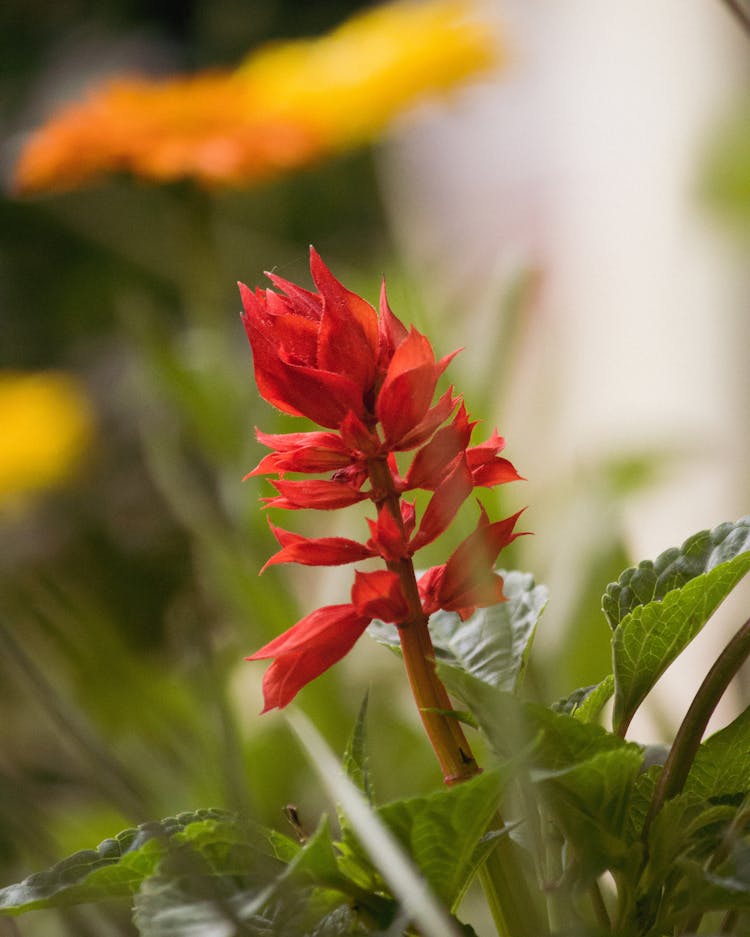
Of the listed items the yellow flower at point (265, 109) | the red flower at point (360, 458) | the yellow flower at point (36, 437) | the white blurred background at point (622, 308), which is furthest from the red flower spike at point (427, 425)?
the yellow flower at point (36, 437)

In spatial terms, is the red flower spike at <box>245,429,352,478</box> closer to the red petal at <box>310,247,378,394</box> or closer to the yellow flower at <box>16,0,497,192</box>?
the red petal at <box>310,247,378,394</box>

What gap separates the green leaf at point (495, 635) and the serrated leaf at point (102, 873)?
45 millimetres

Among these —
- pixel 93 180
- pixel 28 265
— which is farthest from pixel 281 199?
pixel 93 180

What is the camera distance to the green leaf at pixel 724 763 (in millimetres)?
169

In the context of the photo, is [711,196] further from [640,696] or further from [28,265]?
[28,265]

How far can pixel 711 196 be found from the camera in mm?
317

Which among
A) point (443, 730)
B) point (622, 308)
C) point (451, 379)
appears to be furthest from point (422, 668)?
point (622, 308)

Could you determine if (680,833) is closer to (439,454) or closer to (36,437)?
(439,454)

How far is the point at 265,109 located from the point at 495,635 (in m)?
0.52

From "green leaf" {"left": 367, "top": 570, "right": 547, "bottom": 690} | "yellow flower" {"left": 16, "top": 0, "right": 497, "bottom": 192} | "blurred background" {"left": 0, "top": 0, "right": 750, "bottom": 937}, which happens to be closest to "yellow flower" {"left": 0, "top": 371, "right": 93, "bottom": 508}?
"blurred background" {"left": 0, "top": 0, "right": 750, "bottom": 937}

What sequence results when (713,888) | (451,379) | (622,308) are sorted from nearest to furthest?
1. (713,888)
2. (451,379)
3. (622,308)

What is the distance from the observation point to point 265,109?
65 cm

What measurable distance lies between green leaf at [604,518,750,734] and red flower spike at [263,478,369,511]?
0.14 feet

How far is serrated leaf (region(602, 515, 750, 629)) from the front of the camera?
0.18 metres
